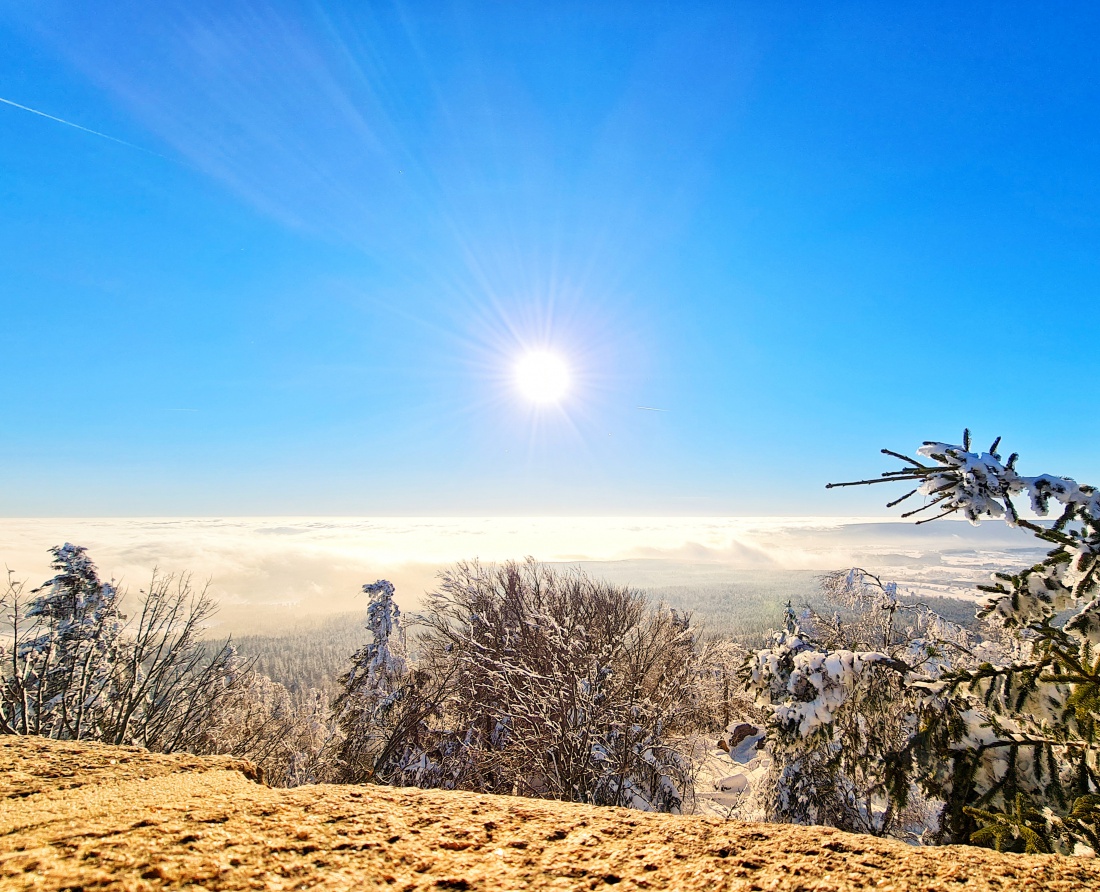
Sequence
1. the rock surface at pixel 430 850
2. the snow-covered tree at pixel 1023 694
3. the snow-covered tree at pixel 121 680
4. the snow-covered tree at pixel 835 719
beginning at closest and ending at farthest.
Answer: the rock surface at pixel 430 850 → the snow-covered tree at pixel 1023 694 → the snow-covered tree at pixel 835 719 → the snow-covered tree at pixel 121 680

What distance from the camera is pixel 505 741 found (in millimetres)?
13844

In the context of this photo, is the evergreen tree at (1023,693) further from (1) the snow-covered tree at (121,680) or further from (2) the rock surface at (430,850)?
(1) the snow-covered tree at (121,680)

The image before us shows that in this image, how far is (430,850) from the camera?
1.52 metres

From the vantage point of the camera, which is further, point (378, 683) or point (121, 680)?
point (378, 683)

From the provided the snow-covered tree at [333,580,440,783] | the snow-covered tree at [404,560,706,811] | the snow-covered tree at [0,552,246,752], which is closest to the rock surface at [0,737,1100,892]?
the snow-covered tree at [0,552,246,752]

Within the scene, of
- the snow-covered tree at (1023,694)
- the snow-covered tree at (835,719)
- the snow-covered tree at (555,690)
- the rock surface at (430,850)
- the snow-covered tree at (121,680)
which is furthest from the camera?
the snow-covered tree at (555,690)

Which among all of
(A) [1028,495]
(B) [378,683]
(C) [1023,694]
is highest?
(A) [1028,495]

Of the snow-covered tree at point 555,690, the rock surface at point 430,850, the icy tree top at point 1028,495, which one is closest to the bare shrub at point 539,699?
the snow-covered tree at point 555,690

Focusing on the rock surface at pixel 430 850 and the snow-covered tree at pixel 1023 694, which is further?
the snow-covered tree at pixel 1023 694

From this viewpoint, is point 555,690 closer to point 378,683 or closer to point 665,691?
point 665,691

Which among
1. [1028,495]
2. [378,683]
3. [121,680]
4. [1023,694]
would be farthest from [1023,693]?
[378,683]

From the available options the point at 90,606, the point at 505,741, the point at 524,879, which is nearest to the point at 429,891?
the point at 524,879

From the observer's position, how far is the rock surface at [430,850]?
1.29m

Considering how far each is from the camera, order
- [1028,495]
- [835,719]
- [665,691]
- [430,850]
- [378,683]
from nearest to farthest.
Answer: [430,850], [1028,495], [835,719], [665,691], [378,683]
